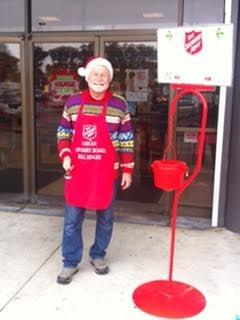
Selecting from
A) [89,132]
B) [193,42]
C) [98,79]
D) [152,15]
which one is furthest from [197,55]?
[152,15]

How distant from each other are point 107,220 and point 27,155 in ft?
7.40

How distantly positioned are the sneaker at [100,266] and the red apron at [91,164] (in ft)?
1.64

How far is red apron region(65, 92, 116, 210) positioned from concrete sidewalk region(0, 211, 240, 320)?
2.07ft

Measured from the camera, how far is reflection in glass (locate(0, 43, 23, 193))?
18.8 feet

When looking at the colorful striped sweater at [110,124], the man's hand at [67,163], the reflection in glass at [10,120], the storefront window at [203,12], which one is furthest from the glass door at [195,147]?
the reflection in glass at [10,120]

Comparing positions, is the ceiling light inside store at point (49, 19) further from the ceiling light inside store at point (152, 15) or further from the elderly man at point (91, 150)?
the elderly man at point (91, 150)

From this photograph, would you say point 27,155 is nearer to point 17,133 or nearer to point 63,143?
point 17,133

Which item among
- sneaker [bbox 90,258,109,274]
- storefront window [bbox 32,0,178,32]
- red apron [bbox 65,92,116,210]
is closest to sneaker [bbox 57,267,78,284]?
sneaker [bbox 90,258,109,274]

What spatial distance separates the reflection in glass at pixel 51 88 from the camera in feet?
18.5

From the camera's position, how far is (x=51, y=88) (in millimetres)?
5844

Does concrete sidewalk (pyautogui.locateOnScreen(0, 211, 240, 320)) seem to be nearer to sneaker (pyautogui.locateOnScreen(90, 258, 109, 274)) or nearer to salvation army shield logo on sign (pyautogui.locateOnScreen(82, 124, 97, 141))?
sneaker (pyautogui.locateOnScreen(90, 258, 109, 274))

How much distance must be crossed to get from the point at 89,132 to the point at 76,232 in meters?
0.77

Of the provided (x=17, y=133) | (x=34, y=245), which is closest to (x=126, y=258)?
(x=34, y=245)

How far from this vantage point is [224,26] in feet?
9.73
